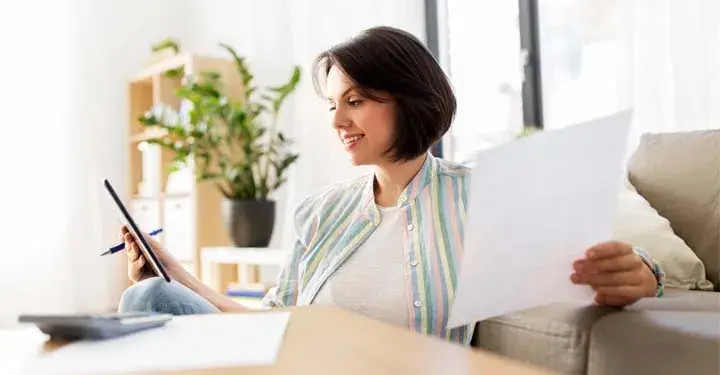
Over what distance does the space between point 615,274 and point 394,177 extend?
0.43m

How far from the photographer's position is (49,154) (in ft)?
11.8

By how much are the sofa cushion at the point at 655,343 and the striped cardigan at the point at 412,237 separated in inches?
9.4

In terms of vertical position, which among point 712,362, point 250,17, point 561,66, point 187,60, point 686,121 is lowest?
point 712,362

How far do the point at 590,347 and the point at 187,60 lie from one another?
9.10 ft

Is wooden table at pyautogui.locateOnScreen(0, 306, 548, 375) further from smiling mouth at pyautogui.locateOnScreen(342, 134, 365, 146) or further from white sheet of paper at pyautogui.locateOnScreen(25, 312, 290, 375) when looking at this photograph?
smiling mouth at pyautogui.locateOnScreen(342, 134, 365, 146)

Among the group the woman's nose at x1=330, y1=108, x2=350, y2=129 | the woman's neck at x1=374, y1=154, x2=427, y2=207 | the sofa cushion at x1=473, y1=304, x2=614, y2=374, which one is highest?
the woman's nose at x1=330, y1=108, x2=350, y2=129

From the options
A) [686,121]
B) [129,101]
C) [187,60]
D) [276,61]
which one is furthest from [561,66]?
[129,101]

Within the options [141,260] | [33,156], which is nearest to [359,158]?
[141,260]

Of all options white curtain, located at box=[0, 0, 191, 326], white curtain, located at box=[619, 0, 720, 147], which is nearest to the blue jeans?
white curtain, located at box=[619, 0, 720, 147]

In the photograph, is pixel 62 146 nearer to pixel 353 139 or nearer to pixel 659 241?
pixel 353 139

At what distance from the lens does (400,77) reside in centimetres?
106

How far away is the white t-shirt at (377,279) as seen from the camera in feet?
3.24

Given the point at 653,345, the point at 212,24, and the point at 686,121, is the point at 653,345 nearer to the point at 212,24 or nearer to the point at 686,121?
the point at 686,121

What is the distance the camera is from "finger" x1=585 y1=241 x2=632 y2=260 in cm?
71
